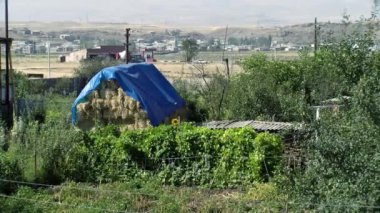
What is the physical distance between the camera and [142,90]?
21.2m

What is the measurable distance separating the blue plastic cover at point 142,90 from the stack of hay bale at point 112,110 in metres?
0.16

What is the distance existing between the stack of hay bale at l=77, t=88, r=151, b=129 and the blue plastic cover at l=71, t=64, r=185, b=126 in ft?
0.51

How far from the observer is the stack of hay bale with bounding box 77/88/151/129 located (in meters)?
20.3

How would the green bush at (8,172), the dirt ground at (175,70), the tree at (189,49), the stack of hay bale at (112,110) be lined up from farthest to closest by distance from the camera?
1. the tree at (189,49)
2. the dirt ground at (175,70)
3. the stack of hay bale at (112,110)
4. the green bush at (8,172)

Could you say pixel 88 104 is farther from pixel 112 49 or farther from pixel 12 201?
pixel 112 49

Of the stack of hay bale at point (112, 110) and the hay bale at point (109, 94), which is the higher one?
the hay bale at point (109, 94)

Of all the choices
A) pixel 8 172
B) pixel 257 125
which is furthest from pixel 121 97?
pixel 8 172

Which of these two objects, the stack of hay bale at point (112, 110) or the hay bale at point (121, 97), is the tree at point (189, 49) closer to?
the stack of hay bale at point (112, 110)

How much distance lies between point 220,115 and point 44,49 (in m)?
129

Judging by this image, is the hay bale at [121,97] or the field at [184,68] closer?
the hay bale at [121,97]

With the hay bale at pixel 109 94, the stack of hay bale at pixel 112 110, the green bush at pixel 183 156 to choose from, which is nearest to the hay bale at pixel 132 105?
the stack of hay bale at pixel 112 110

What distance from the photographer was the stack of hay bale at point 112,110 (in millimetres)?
20344

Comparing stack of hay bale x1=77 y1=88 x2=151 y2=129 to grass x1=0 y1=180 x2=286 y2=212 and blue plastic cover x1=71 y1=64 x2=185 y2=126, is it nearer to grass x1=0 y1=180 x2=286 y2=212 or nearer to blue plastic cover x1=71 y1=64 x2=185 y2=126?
blue plastic cover x1=71 y1=64 x2=185 y2=126

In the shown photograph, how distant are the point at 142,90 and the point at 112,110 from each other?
3.81 feet
